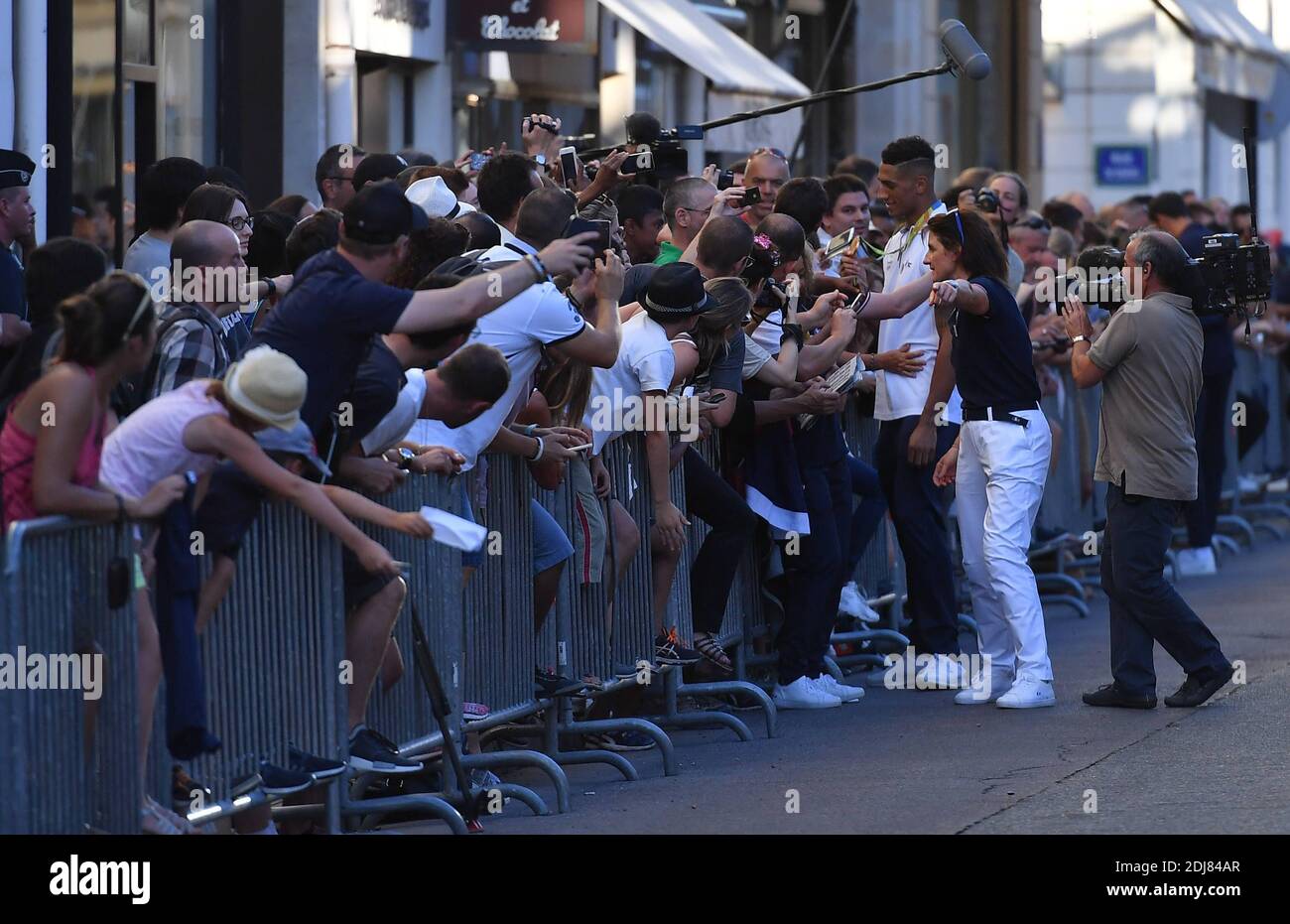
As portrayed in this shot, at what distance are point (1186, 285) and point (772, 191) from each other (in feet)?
9.25

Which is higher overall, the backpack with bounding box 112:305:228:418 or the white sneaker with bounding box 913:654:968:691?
the backpack with bounding box 112:305:228:418

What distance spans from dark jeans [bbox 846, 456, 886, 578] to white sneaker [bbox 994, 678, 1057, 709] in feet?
4.58

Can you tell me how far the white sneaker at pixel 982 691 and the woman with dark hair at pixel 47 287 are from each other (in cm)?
455

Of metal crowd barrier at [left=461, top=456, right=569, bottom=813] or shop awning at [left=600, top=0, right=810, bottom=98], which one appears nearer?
metal crowd barrier at [left=461, top=456, right=569, bottom=813]

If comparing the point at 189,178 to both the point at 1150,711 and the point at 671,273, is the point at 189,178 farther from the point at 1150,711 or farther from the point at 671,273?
the point at 1150,711

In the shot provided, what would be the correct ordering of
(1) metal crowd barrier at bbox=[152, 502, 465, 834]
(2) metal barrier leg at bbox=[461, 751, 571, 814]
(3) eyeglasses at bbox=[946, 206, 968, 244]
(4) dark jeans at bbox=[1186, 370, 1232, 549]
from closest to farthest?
(1) metal crowd barrier at bbox=[152, 502, 465, 834], (2) metal barrier leg at bbox=[461, 751, 571, 814], (3) eyeglasses at bbox=[946, 206, 968, 244], (4) dark jeans at bbox=[1186, 370, 1232, 549]

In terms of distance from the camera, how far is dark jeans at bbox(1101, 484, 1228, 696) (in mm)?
9938

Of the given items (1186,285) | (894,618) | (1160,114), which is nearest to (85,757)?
(1186,285)

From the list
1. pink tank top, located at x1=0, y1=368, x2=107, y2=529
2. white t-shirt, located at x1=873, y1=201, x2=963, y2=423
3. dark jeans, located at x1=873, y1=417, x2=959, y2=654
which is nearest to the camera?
pink tank top, located at x1=0, y1=368, x2=107, y2=529

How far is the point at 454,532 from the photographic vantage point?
692cm

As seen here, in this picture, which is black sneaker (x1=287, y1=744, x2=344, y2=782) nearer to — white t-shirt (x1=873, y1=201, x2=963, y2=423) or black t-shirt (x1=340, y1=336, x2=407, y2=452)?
black t-shirt (x1=340, y1=336, x2=407, y2=452)

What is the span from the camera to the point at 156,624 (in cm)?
621

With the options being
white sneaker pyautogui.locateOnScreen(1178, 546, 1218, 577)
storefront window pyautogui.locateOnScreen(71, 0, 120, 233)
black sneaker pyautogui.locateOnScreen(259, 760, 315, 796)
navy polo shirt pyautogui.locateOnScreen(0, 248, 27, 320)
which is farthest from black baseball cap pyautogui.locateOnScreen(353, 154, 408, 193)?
white sneaker pyautogui.locateOnScreen(1178, 546, 1218, 577)

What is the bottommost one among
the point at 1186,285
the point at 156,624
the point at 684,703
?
the point at 684,703
